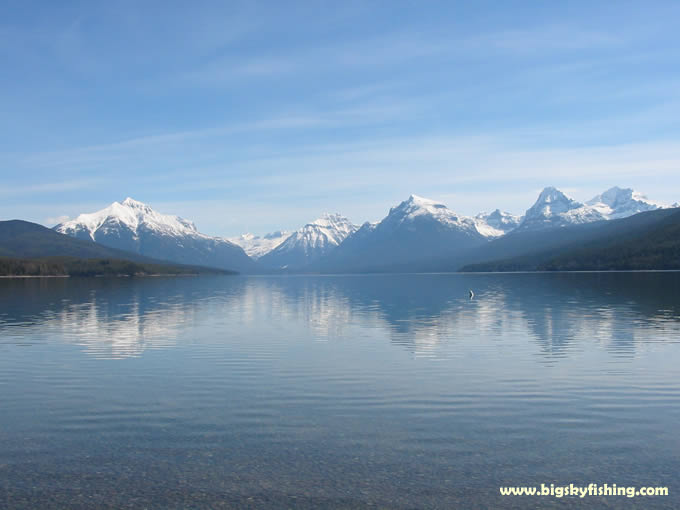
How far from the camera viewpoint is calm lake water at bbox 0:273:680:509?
2027 centimetres

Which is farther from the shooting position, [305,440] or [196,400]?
[196,400]

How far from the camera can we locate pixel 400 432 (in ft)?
86.8

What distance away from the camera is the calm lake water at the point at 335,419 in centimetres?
2027

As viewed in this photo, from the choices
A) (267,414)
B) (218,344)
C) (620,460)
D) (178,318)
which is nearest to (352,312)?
(178,318)

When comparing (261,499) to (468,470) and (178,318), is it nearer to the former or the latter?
(468,470)

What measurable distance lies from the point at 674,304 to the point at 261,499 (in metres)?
97.5

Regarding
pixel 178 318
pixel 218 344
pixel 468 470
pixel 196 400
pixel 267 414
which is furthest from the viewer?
pixel 178 318

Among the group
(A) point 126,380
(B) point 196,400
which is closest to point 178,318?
(A) point 126,380

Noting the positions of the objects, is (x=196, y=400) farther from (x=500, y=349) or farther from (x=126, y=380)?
(x=500, y=349)

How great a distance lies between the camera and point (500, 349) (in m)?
52.0

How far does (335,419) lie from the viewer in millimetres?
28891

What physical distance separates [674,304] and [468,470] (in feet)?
300

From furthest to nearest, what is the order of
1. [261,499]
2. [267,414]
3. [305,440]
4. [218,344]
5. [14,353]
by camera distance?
1. [218,344]
2. [14,353]
3. [267,414]
4. [305,440]
5. [261,499]

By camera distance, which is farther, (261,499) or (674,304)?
(674,304)
